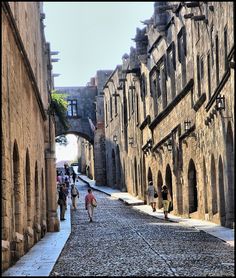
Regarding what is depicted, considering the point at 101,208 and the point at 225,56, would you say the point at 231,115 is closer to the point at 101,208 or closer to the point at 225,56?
the point at 225,56

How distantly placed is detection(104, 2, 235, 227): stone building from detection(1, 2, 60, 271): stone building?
11.6 feet

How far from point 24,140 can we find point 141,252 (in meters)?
3.87

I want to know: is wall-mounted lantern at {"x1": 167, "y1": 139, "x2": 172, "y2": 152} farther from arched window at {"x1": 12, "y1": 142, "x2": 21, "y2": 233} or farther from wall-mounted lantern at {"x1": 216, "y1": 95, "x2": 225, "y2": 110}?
arched window at {"x1": 12, "y1": 142, "x2": 21, "y2": 233}

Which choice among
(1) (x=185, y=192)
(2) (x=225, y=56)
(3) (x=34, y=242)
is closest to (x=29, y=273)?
(3) (x=34, y=242)

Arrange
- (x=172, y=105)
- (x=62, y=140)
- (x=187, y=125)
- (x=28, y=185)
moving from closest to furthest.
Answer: (x=28, y=185), (x=187, y=125), (x=172, y=105), (x=62, y=140)

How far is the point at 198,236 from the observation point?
1931 cm

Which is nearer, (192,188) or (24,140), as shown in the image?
(24,140)

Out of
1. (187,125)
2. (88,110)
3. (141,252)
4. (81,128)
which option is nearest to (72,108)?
(88,110)

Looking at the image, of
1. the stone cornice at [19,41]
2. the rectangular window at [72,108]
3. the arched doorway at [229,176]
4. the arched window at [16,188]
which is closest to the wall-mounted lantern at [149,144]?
the arched doorway at [229,176]

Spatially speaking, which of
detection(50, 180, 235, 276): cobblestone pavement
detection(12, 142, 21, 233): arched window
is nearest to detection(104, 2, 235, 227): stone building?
detection(50, 180, 235, 276): cobblestone pavement

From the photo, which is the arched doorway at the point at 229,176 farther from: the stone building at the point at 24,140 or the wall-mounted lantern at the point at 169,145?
the wall-mounted lantern at the point at 169,145

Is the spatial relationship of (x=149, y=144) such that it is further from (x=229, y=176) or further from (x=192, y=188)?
(x=229, y=176)

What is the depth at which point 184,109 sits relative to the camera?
98.3ft

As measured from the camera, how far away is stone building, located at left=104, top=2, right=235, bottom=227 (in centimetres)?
2170
